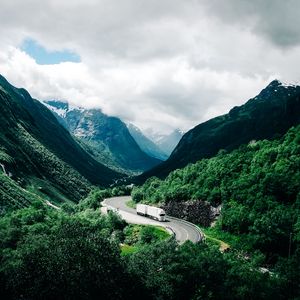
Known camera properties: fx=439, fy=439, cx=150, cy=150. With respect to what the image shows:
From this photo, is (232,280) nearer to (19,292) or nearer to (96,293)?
(96,293)

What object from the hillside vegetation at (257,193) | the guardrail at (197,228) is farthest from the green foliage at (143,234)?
the hillside vegetation at (257,193)

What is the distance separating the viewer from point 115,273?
202 feet

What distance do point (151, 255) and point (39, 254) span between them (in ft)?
59.5

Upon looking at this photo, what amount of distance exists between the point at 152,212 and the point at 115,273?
74.6 meters

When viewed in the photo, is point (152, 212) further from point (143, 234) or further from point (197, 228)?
point (143, 234)

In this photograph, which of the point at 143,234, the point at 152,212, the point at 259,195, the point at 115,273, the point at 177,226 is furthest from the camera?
the point at 152,212

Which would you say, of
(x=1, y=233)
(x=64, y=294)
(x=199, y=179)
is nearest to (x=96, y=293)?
(x=64, y=294)

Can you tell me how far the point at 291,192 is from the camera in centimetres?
11831

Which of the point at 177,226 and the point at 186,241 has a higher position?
the point at 177,226

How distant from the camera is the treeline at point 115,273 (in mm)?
57562

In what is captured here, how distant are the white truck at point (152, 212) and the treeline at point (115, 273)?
53.6m

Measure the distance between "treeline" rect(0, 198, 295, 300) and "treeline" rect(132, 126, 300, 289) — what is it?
10891 mm

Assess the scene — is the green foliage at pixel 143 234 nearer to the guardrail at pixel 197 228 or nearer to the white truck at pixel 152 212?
the guardrail at pixel 197 228

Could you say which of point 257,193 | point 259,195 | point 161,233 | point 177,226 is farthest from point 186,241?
point 257,193
